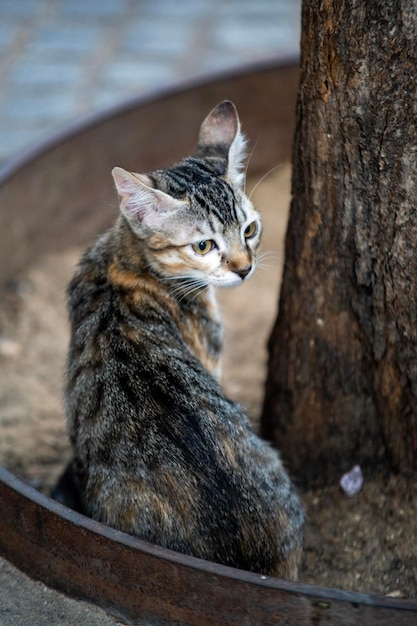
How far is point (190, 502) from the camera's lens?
2400mm

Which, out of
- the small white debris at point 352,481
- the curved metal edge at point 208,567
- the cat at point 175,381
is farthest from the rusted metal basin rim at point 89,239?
the small white debris at point 352,481

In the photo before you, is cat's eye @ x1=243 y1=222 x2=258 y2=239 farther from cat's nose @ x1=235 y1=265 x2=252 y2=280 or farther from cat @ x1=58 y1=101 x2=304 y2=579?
cat's nose @ x1=235 y1=265 x2=252 y2=280

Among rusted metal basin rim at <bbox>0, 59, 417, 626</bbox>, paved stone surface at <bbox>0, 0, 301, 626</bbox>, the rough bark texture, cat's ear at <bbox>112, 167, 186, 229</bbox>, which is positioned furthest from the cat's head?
paved stone surface at <bbox>0, 0, 301, 626</bbox>

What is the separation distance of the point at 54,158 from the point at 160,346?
197 centimetres

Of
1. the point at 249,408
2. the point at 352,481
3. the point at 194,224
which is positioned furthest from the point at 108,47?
the point at 352,481

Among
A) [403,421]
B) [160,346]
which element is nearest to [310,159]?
[160,346]

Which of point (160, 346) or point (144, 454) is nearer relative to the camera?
point (144, 454)

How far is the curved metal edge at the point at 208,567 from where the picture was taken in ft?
7.06

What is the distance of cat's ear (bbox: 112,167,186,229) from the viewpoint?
109 inches

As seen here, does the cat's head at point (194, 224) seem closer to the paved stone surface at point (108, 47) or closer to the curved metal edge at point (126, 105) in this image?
the curved metal edge at point (126, 105)

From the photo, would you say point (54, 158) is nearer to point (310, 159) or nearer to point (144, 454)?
point (310, 159)

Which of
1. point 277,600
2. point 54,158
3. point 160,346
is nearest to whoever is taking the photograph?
point 277,600

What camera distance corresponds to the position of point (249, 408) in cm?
386

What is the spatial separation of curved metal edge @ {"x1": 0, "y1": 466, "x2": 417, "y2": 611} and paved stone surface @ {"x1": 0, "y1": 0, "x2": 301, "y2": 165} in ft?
11.3
